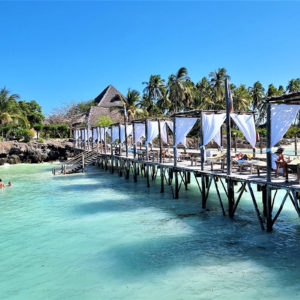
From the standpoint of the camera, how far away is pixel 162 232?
438 inches

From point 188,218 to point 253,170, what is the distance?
3.25 m

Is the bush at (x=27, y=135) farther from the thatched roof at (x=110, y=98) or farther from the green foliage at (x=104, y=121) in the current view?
the thatched roof at (x=110, y=98)

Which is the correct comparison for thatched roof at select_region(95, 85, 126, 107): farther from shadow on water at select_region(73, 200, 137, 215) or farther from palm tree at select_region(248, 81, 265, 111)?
shadow on water at select_region(73, 200, 137, 215)

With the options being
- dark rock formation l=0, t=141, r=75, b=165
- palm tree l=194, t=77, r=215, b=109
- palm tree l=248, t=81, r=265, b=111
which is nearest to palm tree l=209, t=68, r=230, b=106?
palm tree l=194, t=77, r=215, b=109

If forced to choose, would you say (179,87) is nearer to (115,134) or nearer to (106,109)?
(106,109)

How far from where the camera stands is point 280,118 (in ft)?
33.3

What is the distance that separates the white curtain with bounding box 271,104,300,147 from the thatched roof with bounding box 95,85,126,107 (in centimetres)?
4345

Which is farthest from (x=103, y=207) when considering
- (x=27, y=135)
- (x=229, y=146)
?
(x=27, y=135)

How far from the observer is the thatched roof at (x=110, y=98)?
53094 mm

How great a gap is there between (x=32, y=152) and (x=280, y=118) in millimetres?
35094

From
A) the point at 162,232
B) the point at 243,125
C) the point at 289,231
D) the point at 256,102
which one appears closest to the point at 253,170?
the point at 243,125

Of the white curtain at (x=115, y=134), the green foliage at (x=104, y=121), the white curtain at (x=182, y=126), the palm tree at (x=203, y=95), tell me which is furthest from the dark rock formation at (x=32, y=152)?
the white curtain at (x=182, y=126)

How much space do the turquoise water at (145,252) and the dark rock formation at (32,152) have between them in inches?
964

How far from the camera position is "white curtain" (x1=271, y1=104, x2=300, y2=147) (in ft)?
33.3
